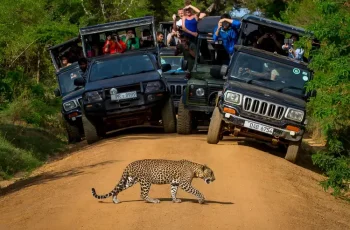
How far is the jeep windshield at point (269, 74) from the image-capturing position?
16.5 meters

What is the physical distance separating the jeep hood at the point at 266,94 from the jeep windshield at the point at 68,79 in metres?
7.14

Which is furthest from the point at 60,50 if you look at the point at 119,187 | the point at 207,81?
the point at 119,187

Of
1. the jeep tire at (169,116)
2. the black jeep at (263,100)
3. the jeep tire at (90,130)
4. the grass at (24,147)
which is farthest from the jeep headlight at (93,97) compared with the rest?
the black jeep at (263,100)

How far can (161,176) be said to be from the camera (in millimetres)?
10727

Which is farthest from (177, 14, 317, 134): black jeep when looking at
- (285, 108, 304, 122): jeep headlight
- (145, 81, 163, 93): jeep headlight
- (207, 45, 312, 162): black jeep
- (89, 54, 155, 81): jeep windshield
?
(285, 108, 304, 122): jeep headlight

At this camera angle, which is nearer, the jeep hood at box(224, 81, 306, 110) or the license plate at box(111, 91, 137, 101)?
the jeep hood at box(224, 81, 306, 110)

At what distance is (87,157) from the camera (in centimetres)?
1617

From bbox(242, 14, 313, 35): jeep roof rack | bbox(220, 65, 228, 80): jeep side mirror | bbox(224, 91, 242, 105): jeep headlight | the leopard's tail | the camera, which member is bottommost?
bbox(224, 91, 242, 105): jeep headlight

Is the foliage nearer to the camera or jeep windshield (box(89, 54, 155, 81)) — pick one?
the camera

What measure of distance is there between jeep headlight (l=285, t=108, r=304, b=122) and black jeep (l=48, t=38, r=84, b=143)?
21.8ft

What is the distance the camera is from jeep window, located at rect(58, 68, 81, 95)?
2242 centimetres

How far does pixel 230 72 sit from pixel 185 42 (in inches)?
169

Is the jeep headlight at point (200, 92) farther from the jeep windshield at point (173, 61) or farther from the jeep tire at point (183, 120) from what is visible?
the jeep windshield at point (173, 61)

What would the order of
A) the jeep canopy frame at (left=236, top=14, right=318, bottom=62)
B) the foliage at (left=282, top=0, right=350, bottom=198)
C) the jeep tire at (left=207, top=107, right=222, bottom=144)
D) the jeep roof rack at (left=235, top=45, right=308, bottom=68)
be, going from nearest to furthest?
the foliage at (left=282, top=0, right=350, bottom=198), the jeep tire at (left=207, top=107, right=222, bottom=144), the jeep roof rack at (left=235, top=45, right=308, bottom=68), the jeep canopy frame at (left=236, top=14, right=318, bottom=62)
